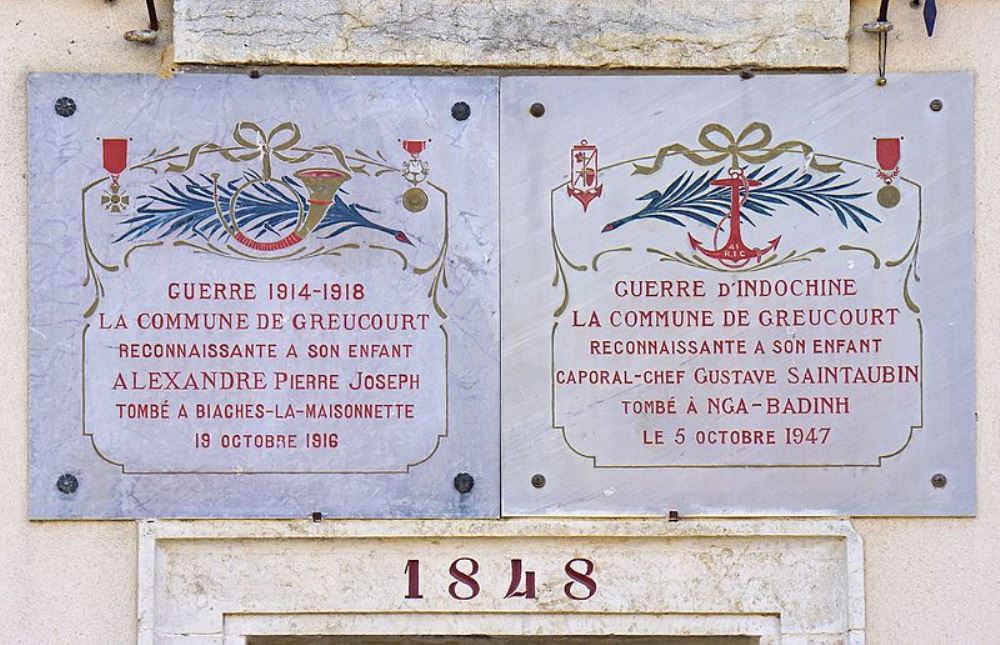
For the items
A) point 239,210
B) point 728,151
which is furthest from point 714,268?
point 239,210

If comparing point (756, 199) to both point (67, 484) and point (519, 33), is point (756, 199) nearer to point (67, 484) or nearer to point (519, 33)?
point (519, 33)

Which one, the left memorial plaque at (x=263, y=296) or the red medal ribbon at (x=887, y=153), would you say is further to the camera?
the red medal ribbon at (x=887, y=153)

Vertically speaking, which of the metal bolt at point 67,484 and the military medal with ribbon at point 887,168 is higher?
the military medal with ribbon at point 887,168

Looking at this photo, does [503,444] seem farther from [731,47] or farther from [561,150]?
[731,47]

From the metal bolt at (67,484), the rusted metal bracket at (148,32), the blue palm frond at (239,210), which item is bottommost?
the metal bolt at (67,484)

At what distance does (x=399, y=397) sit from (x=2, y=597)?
4.44ft

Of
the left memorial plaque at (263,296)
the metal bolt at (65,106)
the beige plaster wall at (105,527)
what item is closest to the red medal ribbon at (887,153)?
the beige plaster wall at (105,527)

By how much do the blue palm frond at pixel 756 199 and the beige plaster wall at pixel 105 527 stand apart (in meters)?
0.42

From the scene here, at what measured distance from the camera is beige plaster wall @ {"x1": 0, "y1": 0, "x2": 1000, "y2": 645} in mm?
5398

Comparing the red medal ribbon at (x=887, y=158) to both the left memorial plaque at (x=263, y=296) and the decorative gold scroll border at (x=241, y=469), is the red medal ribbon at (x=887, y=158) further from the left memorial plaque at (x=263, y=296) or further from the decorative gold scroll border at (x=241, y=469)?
the decorative gold scroll border at (x=241, y=469)

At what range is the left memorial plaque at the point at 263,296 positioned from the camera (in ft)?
17.7

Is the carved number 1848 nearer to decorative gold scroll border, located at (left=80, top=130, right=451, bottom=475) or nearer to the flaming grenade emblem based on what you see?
decorative gold scroll border, located at (left=80, top=130, right=451, bottom=475)

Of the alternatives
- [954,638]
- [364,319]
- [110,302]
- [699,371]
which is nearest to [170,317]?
[110,302]

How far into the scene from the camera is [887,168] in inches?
217
